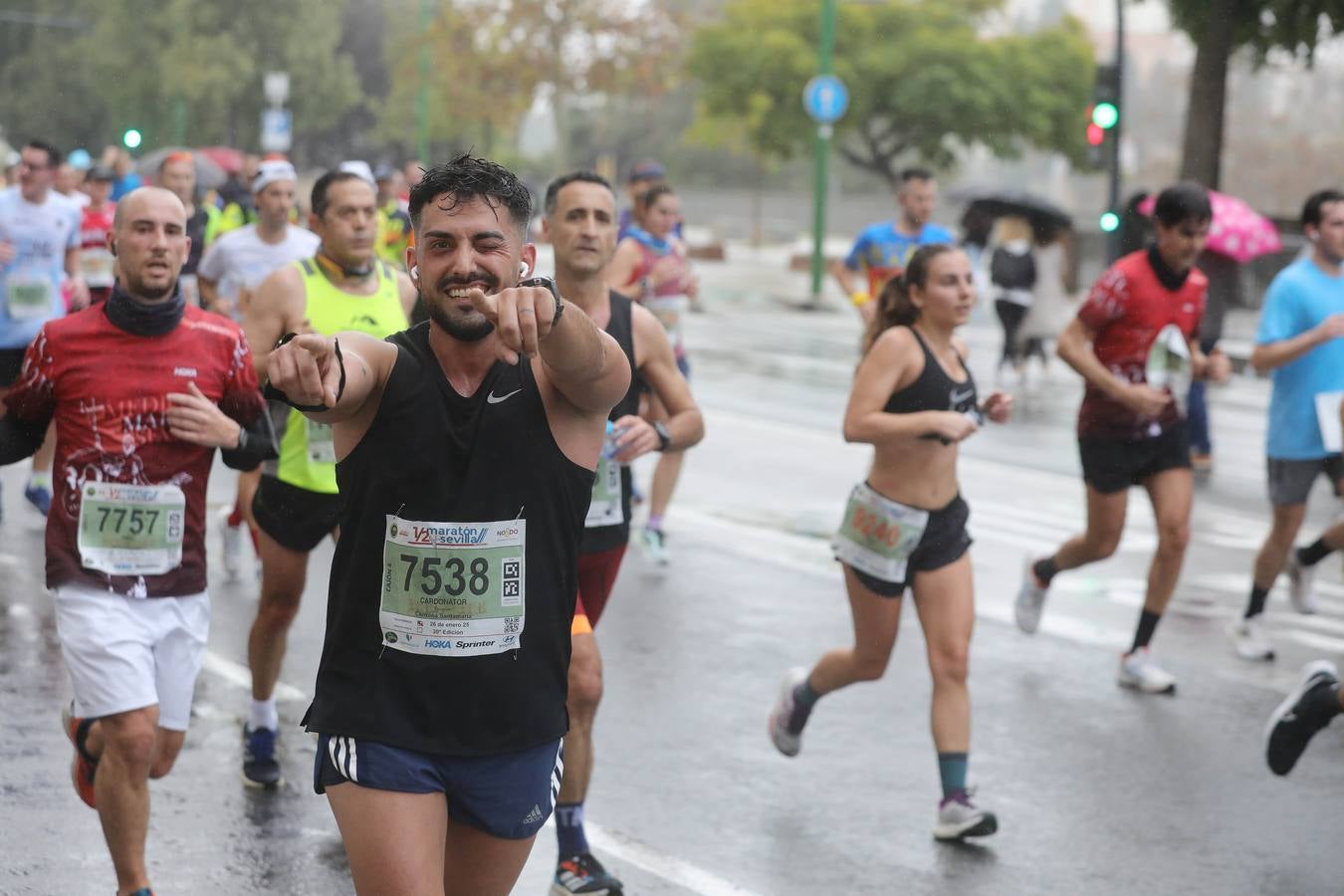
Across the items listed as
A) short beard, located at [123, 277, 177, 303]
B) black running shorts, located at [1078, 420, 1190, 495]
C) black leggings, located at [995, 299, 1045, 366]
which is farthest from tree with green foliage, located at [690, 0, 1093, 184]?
short beard, located at [123, 277, 177, 303]

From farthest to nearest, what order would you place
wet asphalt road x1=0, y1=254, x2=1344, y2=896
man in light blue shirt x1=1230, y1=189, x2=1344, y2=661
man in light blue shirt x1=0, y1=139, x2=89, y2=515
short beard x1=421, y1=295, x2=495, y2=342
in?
man in light blue shirt x1=0, y1=139, x2=89, y2=515 < man in light blue shirt x1=1230, y1=189, x2=1344, y2=661 < wet asphalt road x1=0, y1=254, x2=1344, y2=896 < short beard x1=421, y1=295, x2=495, y2=342

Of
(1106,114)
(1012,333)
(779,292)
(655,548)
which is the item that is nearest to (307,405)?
(655,548)

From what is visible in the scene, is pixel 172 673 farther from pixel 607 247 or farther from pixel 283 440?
pixel 607 247

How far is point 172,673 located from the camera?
5.14 m

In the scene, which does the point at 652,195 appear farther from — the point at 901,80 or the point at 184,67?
the point at 184,67

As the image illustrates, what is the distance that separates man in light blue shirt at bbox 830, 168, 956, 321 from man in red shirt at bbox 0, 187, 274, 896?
723 centimetres

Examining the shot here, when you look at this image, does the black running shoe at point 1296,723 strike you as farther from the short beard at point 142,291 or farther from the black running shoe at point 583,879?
the short beard at point 142,291

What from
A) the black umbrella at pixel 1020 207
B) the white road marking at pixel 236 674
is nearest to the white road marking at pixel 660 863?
the white road marking at pixel 236 674

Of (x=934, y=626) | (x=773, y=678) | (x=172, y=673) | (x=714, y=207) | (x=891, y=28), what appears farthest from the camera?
(x=714, y=207)

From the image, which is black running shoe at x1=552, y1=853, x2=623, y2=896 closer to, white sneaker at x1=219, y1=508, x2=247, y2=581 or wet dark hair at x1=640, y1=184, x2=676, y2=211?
white sneaker at x1=219, y1=508, x2=247, y2=581

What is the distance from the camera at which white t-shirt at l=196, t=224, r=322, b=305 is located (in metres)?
9.51

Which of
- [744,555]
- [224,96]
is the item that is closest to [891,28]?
[224,96]

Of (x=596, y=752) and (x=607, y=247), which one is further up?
(x=607, y=247)

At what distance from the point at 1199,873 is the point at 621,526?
199 centimetres
